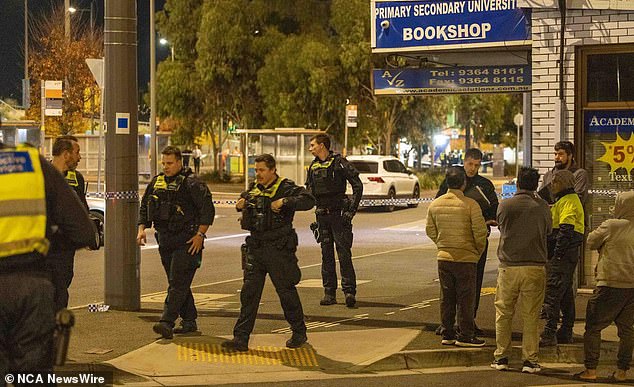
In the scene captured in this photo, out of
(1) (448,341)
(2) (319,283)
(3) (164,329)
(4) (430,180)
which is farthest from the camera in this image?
(4) (430,180)

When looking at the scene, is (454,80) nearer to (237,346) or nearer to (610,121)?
(610,121)

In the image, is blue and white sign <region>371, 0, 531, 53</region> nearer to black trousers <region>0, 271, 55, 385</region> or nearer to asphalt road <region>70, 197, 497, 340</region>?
asphalt road <region>70, 197, 497, 340</region>

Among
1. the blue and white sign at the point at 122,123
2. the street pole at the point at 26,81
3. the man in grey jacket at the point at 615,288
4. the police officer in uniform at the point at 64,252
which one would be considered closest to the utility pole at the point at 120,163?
the blue and white sign at the point at 122,123

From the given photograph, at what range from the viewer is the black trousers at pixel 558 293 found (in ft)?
33.3

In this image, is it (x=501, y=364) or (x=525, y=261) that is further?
(x=501, y=364)

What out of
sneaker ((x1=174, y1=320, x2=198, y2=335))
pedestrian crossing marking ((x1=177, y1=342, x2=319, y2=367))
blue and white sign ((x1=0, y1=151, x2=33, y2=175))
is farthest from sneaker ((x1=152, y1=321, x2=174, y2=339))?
blue and white sign ((x1=0, y1=151, x2=33, y2=175))

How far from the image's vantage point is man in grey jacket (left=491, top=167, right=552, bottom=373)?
9.22 m

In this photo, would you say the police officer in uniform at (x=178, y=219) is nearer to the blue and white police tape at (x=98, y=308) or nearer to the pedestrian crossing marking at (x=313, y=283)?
the blue and white police tape at (x=98, y=308)

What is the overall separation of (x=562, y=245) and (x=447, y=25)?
4946 millimetres

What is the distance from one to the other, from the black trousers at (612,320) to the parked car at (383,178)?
22.4 metres

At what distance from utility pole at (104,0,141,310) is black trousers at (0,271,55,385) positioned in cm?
601

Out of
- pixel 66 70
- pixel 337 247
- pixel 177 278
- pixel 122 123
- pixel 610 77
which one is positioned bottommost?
pixel 177 278

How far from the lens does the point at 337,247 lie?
12172 mm

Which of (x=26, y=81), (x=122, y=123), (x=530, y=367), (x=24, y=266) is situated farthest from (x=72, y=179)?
(x=26, y=81)
